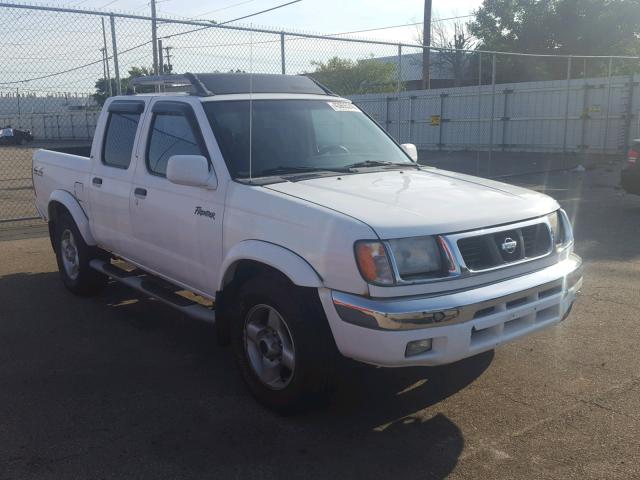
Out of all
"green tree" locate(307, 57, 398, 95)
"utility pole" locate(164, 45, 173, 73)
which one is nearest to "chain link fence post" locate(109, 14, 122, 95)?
"utility pole" locate(164, 45, 173, 73)

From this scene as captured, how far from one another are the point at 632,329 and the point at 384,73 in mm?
48957

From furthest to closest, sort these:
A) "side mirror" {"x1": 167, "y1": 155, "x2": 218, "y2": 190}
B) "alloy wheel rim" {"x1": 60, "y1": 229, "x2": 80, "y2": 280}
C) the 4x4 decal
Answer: "alloy wheel rim" {"x1": 60, "y1": 229, "x2": 80, "y2": 280} < the 4x4 decal < "side mirror" {"x1": 167, "y1": 155, "x2": 218, "y2": 190}

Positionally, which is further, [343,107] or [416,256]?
[343,107]

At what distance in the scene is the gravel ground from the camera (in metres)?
3.47

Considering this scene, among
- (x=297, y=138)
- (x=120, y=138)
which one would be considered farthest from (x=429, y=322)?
(x=120, y=138)

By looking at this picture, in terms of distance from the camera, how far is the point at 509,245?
150 inches

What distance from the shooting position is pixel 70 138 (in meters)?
44.9

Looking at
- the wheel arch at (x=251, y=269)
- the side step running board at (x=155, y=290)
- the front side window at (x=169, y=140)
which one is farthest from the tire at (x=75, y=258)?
the wheel arch at (x=251, y=269)

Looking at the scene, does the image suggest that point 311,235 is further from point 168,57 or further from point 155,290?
point 168,57

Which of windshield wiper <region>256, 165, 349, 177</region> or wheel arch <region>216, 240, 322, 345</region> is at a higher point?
windshield wiper <region>256, 165, 349, 177</region>

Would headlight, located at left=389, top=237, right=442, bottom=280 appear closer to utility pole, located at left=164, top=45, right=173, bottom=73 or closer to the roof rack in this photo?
the roof rack

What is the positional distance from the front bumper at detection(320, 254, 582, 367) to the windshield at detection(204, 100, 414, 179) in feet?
4.42

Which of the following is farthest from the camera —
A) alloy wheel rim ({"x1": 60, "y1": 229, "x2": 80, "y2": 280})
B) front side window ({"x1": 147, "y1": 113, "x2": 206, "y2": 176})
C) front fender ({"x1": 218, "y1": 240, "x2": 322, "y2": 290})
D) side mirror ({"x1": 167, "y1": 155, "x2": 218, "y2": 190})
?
alloy wheel rim ({"x1": 60, "y1": 229, "x2": 80, "y2": 280})

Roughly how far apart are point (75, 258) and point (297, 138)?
3.04 m
